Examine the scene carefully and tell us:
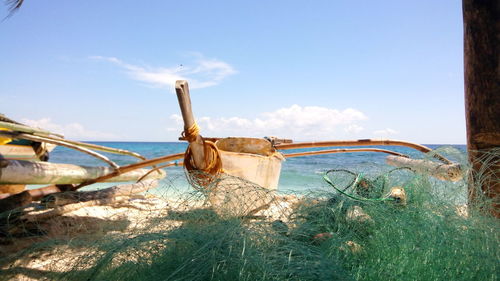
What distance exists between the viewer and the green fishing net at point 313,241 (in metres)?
1.23

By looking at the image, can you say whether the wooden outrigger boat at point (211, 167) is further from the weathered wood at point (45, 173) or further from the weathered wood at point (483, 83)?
the weathered wood at point (483, 83)

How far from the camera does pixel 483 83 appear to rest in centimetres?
221

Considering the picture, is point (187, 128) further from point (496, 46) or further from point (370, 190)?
point (496, 46)

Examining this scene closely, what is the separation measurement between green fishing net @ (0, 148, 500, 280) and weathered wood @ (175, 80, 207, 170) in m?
0.85

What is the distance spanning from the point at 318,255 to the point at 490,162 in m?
1.41

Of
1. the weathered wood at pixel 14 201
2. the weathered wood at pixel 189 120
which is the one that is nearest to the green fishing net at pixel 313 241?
the weathered wood at pixel 189 120

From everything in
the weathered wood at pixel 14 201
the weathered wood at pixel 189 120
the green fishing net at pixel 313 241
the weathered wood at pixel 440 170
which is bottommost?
the weathered wood at pixel 14 201

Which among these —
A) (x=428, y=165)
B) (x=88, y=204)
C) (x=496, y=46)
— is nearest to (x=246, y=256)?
(x=428, y=165)

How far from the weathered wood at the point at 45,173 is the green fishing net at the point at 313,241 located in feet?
7.29

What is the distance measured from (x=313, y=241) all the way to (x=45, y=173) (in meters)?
3.35

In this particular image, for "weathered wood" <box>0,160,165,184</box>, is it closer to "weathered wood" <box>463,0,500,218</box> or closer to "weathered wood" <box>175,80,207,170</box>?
"weathered wood" <box>175,80,207,170</box>

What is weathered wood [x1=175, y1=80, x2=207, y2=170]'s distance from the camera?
249 cm

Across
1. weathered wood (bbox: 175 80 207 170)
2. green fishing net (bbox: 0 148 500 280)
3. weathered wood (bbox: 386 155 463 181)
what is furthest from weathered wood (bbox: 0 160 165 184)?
weathered wood (bbox: 386 155 463 181)

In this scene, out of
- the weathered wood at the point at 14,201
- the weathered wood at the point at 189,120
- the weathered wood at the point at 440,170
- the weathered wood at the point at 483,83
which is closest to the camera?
the weathered wood at the point at 440,170
